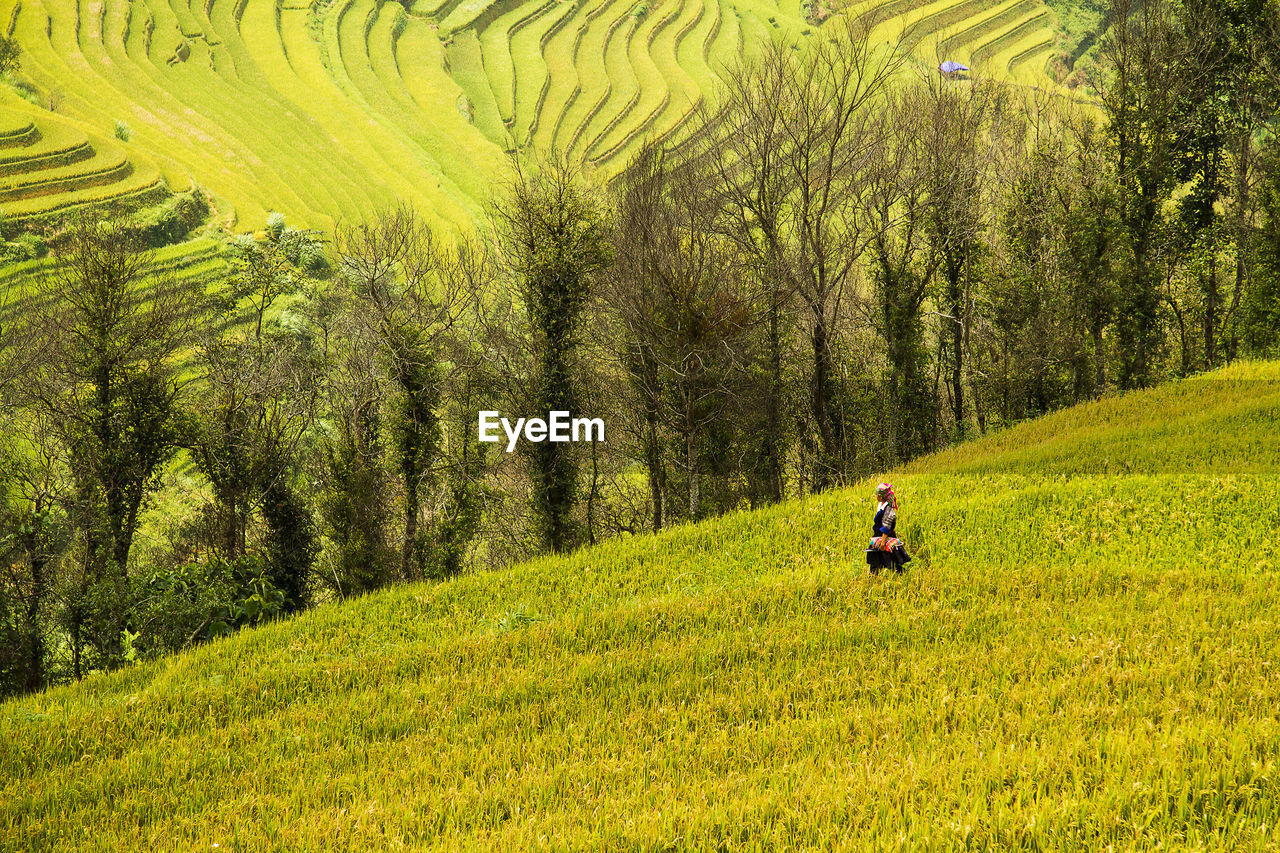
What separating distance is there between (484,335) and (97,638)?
21354mm

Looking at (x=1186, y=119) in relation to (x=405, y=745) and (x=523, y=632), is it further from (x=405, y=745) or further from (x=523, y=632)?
(x=405, y=745)

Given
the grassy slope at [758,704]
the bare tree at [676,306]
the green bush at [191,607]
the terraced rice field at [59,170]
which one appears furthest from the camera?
the terraced rice field at [59,170]

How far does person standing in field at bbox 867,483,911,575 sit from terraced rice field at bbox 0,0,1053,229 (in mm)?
124516

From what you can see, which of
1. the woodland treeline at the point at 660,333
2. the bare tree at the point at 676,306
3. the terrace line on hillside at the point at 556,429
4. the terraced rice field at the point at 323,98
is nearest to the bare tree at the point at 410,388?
the woodland treeline at the point at 660,333

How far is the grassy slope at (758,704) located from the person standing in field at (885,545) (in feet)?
1.07

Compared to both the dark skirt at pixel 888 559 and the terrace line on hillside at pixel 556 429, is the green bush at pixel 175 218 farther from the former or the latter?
the dark skirt at pixel 888 559

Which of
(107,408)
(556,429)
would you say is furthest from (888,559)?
(107,408)

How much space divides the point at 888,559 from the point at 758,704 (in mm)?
4801

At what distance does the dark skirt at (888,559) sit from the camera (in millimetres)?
13430

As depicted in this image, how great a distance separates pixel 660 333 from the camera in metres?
→ 28.0

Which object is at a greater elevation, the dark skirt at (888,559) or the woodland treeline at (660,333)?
the woodland treeline at (660,333)

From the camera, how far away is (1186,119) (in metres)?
33.2

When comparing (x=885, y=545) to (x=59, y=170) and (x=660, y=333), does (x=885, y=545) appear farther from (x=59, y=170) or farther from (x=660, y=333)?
(x=59, y=170)

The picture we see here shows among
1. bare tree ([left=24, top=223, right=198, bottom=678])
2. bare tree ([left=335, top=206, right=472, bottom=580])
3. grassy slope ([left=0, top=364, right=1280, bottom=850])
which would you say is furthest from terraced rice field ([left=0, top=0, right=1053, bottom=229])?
grassy slope ([left=0, top=364, right=1280, bottom=850])
